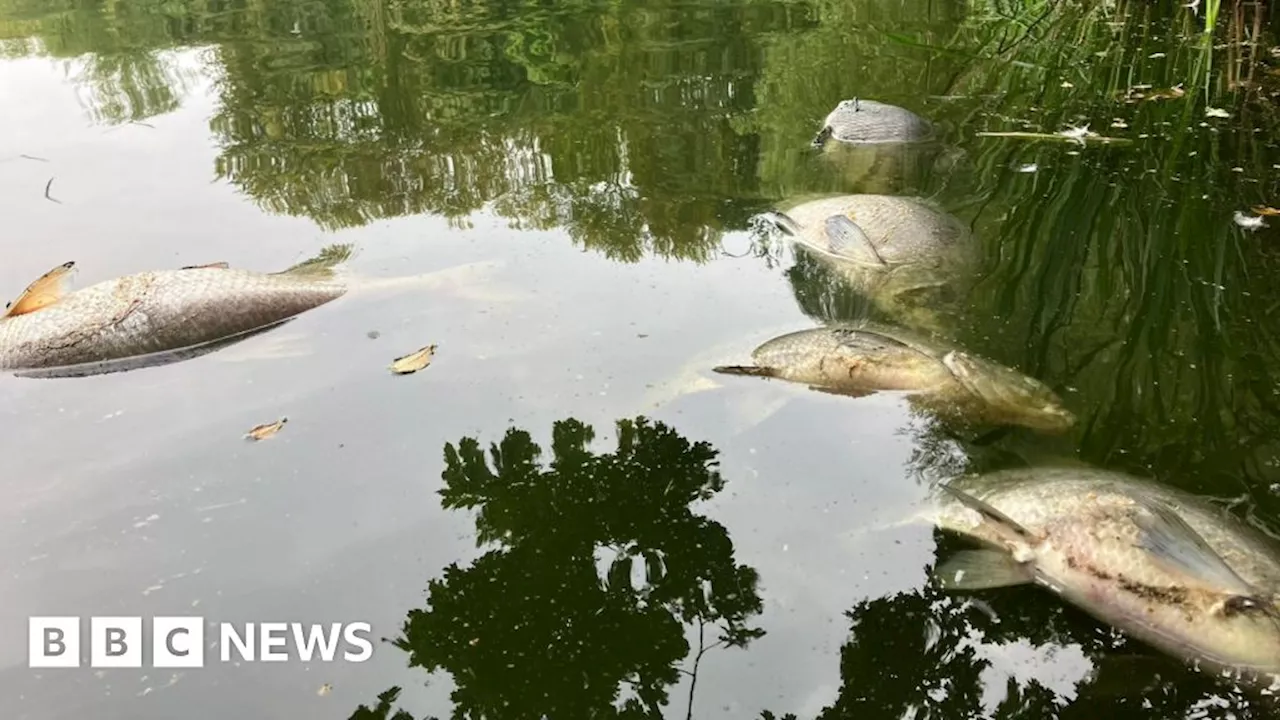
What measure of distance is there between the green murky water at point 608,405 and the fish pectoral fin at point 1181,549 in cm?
27

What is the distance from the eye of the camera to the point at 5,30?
38.1 ft

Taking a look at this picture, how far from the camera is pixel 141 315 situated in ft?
14.5

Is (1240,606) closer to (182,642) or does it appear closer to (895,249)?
(895,249)

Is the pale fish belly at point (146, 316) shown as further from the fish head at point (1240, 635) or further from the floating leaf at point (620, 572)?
the fish head at point (1240, 635)

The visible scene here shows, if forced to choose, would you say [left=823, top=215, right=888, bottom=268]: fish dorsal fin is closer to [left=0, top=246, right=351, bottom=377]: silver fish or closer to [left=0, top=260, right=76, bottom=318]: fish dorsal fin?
[left=0, top=246, right=351, bottom=377]: silver fish

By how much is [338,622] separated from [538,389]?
141 centimetres

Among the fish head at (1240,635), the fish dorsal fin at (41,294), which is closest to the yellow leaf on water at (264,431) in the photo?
the fish dorsal fin at (41,294)

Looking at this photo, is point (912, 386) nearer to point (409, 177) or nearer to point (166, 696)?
point (166, 696)

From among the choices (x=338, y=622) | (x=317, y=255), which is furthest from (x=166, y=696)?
(x=317, y=255)

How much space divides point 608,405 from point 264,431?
1398 millimetres

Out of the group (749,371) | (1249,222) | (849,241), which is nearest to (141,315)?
(749,371)

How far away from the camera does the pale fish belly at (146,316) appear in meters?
4.33

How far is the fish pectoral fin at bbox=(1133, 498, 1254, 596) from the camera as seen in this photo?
8.79ft

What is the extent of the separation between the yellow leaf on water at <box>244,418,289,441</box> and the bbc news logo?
99 centimetres
